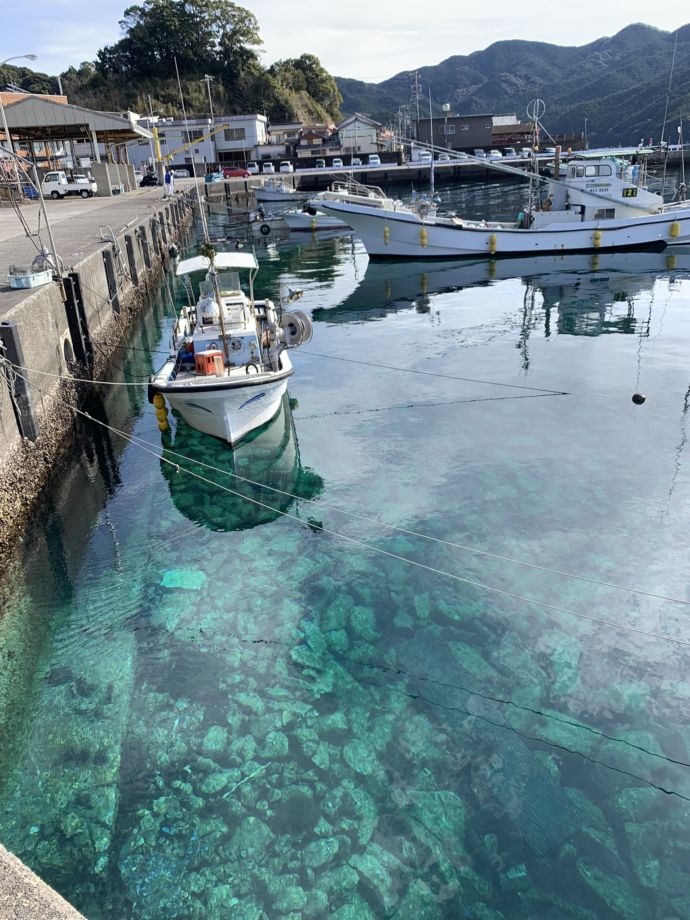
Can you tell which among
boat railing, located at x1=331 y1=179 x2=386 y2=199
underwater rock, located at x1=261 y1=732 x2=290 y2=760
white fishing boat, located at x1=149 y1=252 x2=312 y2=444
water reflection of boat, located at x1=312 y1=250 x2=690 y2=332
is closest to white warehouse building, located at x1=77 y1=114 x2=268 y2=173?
boat railing, located at x1=331 y1=179 x2=386 y2=199

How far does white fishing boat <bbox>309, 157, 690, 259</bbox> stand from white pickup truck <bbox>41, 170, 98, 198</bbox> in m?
24.9

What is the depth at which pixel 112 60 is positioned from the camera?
96.5m

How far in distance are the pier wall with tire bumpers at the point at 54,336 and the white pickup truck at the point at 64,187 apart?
20.6 m

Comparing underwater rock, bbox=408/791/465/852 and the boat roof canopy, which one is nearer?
underwater rock, bbox=408/791/465/852

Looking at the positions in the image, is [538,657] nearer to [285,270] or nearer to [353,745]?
[353,745]

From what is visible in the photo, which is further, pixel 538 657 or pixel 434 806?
pixel 538 657

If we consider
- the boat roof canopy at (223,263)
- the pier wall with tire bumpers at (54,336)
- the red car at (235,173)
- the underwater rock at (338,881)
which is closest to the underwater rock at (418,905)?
the underwater rock at (338,881)

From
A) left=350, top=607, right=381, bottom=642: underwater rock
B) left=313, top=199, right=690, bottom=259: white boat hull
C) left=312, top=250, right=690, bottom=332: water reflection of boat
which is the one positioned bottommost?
left=350, top=607, right=381, bottom=642: underwater rock

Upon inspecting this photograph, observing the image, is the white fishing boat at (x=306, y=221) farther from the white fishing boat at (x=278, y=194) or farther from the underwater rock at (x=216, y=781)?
the underwater rock at (x=216, y=781)

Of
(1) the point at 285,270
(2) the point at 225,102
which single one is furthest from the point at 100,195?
(2) the point at 225,102

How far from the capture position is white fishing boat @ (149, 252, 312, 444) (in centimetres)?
1268

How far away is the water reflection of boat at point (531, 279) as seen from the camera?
1005 inches

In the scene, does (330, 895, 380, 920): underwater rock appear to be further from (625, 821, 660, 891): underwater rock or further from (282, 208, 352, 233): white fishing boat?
(282, 208, 352, 233): white fishing boat

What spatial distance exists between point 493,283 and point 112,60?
94.6m
